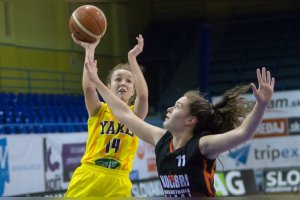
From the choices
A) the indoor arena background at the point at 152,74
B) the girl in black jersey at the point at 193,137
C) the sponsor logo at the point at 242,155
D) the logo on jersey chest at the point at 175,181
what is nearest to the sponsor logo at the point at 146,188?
the indoor arena background at the point at 152,74

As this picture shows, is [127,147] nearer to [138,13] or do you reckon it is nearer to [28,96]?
[28,96]

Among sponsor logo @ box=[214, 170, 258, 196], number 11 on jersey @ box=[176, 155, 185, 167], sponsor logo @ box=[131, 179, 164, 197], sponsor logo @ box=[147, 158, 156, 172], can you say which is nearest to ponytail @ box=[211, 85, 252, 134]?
number 11 on jersey @ box=[176, 155, 185, 167]

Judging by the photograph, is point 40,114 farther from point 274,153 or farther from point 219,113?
point 219,113

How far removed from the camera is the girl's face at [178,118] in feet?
11.7

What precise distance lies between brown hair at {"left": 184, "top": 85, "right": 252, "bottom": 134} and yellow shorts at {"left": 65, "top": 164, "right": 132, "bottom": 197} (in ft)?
3.99

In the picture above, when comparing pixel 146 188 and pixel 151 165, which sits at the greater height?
pixel 151 165

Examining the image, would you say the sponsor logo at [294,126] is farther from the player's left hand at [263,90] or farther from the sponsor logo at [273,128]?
the player's left hand at [263,90]

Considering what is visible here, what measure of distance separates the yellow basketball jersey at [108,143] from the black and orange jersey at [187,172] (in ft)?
3.86

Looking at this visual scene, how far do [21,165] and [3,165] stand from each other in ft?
1.36

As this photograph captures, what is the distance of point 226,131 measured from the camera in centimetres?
362

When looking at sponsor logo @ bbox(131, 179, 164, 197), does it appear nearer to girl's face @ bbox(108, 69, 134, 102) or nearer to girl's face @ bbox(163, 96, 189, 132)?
girl's face @ bbox(108, 69, 134, 102)

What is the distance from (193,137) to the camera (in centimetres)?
356

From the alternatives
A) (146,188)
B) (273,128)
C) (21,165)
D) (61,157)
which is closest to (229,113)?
(21,165)

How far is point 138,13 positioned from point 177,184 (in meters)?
13.2
